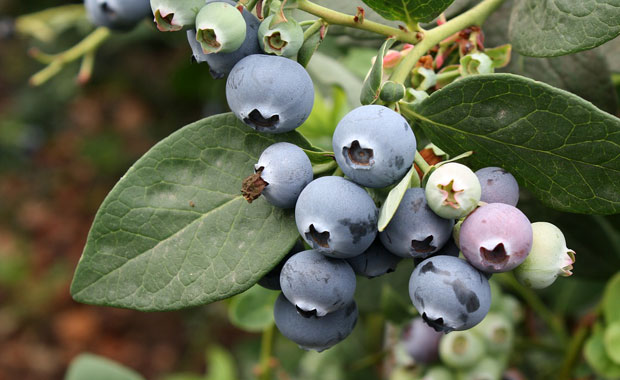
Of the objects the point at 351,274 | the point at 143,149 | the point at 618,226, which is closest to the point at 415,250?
the point at 351,274

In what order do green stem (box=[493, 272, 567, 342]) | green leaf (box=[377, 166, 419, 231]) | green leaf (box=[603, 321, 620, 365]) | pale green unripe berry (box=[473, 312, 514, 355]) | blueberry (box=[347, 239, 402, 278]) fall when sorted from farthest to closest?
green stem (box=[493, 272, 567, 342]) < pale green unripe berry (box=[473, 312, 514, 355]) < green leaf (box=[603, 321, 620, 365]) < blueberry (box=[347, 239, 402, 278]) < green leaf (box=[377, 166, 419, 231])

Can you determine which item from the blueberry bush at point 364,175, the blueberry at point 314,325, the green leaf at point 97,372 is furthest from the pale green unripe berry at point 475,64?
the green leaf at point 97,372

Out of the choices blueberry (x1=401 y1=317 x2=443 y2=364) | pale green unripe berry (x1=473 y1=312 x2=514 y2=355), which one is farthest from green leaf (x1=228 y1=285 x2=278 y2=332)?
pale green unripe berry (x1=473 y1=312 x2=514 y2=355)

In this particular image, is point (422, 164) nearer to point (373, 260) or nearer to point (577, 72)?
point (373, 260)

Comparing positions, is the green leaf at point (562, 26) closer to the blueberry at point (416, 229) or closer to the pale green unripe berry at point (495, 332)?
the blueberry at point (416, 229)

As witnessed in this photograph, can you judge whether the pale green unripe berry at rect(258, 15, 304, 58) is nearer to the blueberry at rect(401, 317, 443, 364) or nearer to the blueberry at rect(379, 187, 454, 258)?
the blueberry at rect(379, 187, 454, 258)

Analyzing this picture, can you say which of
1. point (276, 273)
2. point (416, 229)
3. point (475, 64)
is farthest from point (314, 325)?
point (475, 64)

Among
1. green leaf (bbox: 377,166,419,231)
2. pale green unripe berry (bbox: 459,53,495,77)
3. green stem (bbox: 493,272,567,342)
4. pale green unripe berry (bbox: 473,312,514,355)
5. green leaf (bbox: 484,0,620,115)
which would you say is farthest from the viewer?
green stem (bbox: 493,272,567,342)
